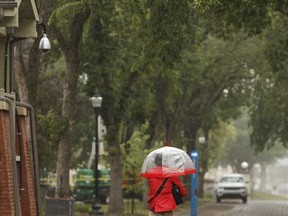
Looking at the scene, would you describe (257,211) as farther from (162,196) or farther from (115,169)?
(162,196)

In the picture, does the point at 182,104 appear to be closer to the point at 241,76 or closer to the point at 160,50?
the point at 241,76

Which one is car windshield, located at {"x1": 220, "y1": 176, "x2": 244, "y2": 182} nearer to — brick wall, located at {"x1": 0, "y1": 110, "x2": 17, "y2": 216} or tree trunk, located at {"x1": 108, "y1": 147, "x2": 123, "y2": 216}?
tree trunk, located at {"x1": 108, "y1": 147, "x2": 123, "y2": 216}

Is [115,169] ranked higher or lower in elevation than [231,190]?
higher

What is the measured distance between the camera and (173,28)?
24.5 meters

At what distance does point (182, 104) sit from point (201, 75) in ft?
7.30

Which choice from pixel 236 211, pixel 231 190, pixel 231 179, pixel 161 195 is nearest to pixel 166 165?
pixel 161 195

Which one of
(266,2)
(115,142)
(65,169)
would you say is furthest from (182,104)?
(266,2)

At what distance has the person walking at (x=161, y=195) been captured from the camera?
1533 centimetres

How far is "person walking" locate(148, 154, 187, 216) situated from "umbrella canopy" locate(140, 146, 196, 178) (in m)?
0.05

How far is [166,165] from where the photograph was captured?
1538 centimetres

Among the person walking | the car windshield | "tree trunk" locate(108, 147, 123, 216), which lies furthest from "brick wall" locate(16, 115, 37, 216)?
the car windshield

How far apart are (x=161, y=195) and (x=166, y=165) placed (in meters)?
0.52

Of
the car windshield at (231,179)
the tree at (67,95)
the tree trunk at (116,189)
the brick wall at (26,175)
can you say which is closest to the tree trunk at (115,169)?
the tree trunk at (116,189)

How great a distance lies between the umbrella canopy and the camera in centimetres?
1536
